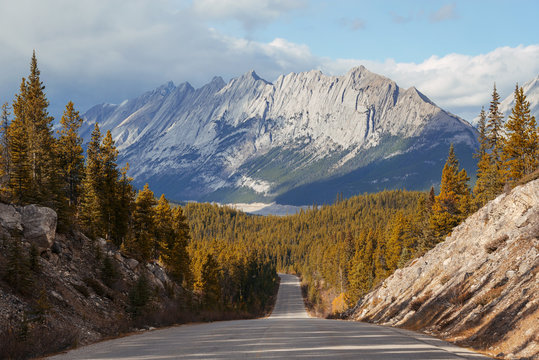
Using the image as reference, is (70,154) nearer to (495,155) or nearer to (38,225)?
(38,225)

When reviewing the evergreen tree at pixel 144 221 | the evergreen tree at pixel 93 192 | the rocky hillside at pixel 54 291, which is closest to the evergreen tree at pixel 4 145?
the evergreen tree at pixel 93 192

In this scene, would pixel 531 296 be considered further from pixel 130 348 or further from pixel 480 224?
pixel 480 224

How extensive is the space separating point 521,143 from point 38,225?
52.4 metres

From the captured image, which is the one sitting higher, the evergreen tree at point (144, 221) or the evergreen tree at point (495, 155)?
the evergreen tree at point (495, 155)

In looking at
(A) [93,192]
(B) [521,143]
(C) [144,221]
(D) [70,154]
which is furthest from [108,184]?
(B) [521,143]

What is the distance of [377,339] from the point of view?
16.6 meters

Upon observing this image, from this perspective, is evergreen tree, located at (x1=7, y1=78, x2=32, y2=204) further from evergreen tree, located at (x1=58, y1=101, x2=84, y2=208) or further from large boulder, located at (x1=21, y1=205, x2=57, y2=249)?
evergreen tree, located at (x1=58, y1=101, x2=84, y2=208)

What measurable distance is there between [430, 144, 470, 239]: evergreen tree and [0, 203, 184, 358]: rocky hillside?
41.7 m

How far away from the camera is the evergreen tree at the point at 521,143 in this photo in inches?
1993

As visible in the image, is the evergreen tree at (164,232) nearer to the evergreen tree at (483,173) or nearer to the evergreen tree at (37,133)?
the evergreen tree at (37,133)

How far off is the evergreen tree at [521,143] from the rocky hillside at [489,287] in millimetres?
18779

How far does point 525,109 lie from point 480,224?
2619cm

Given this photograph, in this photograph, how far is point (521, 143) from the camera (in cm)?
5088

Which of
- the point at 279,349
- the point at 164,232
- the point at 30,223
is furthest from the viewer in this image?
the point at 164,232
